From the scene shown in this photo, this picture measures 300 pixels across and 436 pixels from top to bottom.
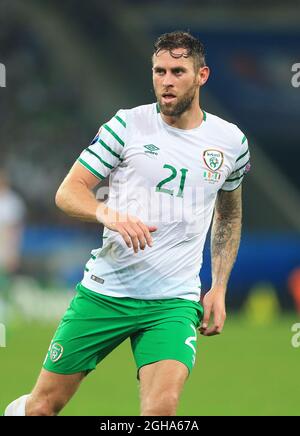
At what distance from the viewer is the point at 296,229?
20781 mm

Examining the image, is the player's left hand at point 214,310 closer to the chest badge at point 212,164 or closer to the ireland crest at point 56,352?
the chest badge at point 212,164

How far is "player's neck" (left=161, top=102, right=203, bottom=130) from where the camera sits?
21.4 feet

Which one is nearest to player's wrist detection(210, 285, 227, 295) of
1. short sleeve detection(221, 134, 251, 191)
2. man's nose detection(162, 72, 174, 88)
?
short sleeve detection(221, 134, 251, 191)

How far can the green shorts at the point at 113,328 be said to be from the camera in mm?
6309

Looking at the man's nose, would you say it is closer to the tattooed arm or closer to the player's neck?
the player's neck

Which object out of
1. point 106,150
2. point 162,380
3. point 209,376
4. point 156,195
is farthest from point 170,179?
point 209,376

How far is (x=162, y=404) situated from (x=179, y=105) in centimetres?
174

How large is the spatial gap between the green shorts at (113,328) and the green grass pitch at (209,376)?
2.49m

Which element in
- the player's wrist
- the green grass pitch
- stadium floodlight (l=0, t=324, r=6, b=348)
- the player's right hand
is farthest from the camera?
stadium floodlight (l=0, t=324, r=6, b=348)

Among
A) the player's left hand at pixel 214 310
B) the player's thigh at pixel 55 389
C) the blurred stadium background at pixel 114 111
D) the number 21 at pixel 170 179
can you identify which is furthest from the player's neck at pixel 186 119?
the blurred stadium background at pixel 114 111

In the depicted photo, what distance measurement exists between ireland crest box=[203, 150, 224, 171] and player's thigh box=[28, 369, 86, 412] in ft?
4.70

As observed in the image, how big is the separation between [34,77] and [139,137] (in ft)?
53.8

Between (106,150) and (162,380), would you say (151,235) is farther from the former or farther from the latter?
(162,380)
